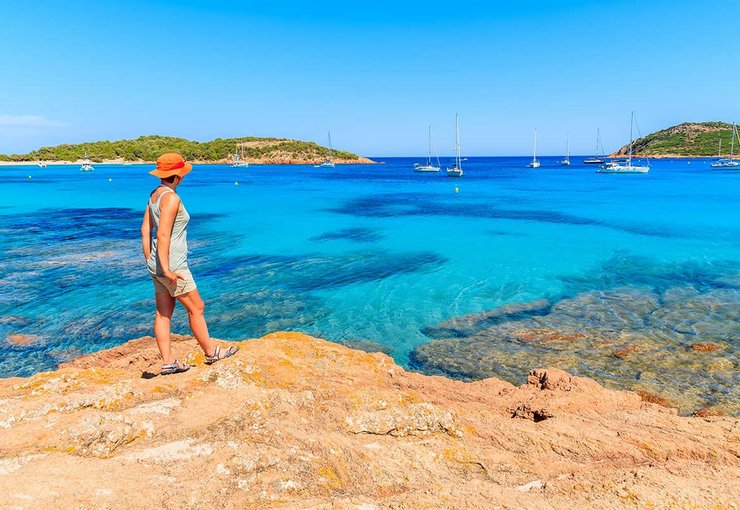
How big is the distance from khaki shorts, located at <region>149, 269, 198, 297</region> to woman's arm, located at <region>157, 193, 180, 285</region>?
0.21 meters

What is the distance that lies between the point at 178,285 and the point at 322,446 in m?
2.54

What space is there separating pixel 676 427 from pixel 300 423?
4146 mm

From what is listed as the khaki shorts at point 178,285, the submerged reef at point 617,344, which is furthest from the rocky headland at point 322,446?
the submerged reef at point 617,344

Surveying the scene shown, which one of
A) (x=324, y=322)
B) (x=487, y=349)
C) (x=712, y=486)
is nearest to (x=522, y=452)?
A: (x=712, y=486)

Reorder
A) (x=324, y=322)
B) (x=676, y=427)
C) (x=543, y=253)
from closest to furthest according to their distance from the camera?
(x=676, y=427), (x=324, y=322), (x=543, y=253)

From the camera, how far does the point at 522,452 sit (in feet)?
13.1

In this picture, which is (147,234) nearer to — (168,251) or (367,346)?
(168,251)

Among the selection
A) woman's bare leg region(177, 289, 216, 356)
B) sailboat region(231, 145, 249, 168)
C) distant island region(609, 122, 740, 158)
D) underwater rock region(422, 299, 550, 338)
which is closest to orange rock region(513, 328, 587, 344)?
underwater rock region(422, 299, 550, 338)

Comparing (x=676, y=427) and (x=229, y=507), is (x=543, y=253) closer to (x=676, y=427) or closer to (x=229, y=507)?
(x=676, y=427)

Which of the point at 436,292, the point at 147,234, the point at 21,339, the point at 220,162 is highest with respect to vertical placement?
the point at 220,162

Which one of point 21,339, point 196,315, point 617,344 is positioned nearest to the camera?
point 196,315

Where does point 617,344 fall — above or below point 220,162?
below

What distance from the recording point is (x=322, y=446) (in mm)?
3693

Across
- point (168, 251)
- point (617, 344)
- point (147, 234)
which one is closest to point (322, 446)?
point (168, 251)
